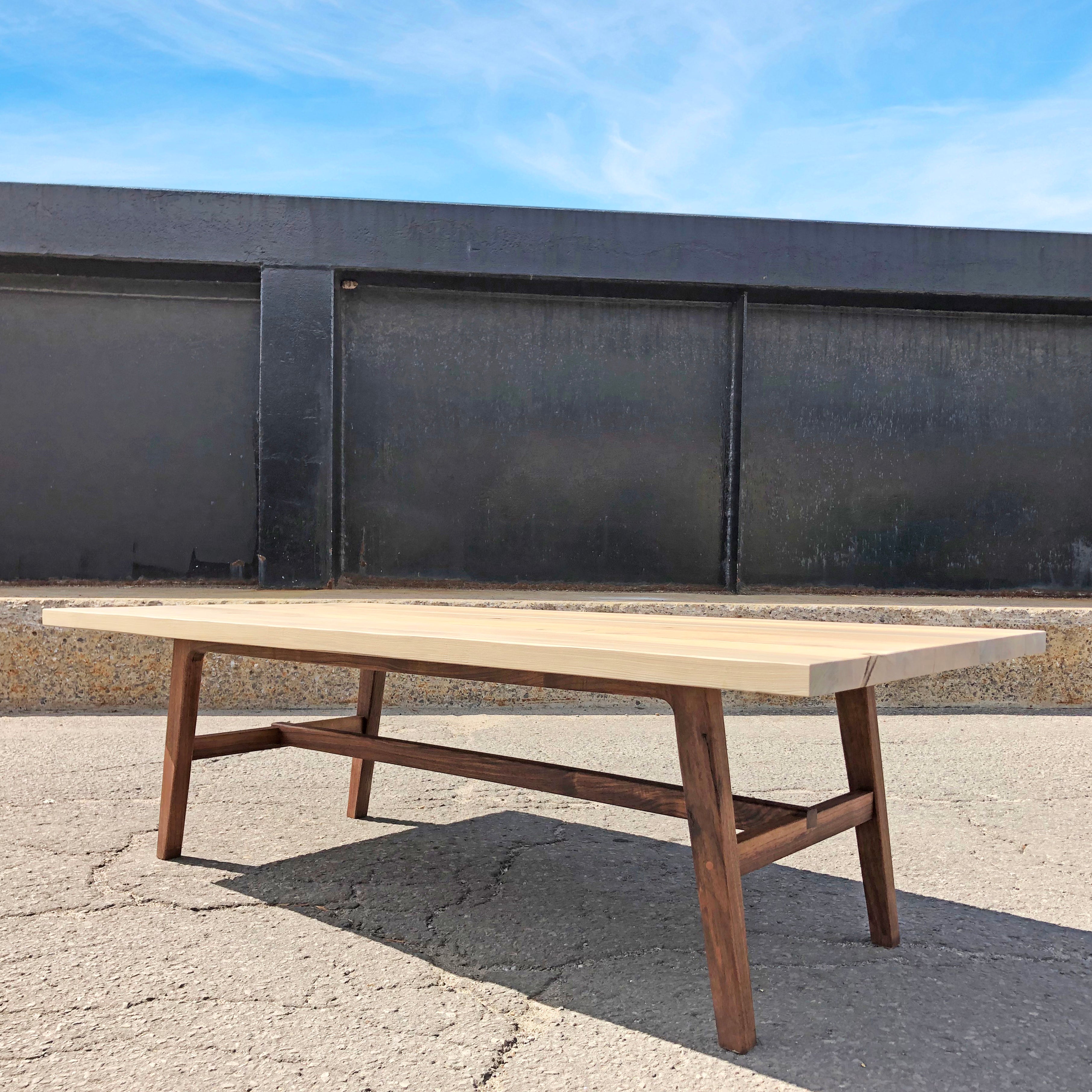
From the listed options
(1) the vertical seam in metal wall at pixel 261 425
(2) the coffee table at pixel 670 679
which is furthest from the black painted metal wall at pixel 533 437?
(2) the coffee table at pixel 670 679

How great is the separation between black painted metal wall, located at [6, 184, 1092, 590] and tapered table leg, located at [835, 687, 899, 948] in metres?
→ 3.79

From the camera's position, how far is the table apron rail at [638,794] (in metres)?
1.66

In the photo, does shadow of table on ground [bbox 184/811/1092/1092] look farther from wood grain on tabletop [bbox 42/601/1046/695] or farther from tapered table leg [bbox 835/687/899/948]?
wood grain on tabletop [bbox 42/601/1046/695]

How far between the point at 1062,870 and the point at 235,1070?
6.50ft

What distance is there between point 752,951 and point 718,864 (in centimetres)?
52

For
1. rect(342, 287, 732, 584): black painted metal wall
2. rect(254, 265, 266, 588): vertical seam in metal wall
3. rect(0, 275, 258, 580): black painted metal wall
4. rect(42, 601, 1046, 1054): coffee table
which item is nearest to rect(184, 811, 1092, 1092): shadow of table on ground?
rect(42, 601, 1046, 1054): coffee table

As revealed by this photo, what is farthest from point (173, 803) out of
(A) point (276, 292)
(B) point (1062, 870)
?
(A) point (276, 292)

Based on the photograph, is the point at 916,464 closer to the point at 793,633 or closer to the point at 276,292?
the point at 276,292

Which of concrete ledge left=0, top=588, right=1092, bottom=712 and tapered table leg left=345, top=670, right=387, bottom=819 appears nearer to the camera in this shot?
tapered table leg left=345, top=670, right=387, bottom=819

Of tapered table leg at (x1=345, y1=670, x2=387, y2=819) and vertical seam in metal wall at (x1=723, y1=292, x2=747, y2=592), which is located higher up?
vertical seam in metal wall at (x1=723, y1=292, x2=747, y2=592)

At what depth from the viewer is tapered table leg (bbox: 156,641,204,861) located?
2.40 m

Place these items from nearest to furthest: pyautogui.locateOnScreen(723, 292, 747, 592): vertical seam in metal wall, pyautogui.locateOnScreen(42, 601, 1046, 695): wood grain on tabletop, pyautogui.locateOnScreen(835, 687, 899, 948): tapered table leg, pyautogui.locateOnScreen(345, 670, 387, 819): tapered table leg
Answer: pyautogui.locateOnScreen(42, 601, 1046, 695): wood grain on tabletop, pyautogui.locateOnScreen(835, 687, 899, 948): tapered table leg, pyautogui.locateOnScreen(345, 670, 387, 819): tapered table leg, pyautogui.locateOnScreen(723, 292, 747, 592): vertical seam in metal wall

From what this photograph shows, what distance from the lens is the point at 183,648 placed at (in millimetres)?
2381

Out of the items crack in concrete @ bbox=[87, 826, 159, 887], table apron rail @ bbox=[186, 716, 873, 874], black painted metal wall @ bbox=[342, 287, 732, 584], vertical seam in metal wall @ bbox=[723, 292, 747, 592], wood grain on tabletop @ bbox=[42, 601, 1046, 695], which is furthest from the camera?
vertical seam in metal wall @ bbox=[723, 292, 747, 592]
